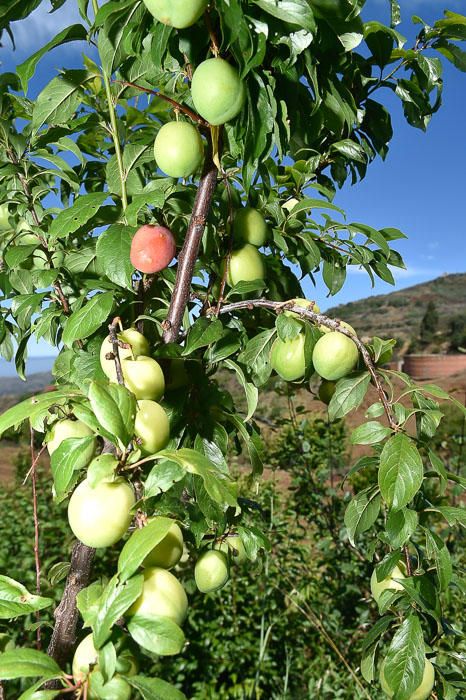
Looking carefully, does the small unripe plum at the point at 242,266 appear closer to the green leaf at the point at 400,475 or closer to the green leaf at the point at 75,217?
the green leaf at the point at 75,217

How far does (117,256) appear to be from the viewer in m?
0.70

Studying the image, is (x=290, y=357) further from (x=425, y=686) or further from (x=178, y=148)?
(x=425, y=686)

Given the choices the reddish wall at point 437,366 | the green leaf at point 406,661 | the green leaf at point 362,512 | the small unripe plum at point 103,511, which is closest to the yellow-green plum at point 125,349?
the small unripe plum at point 103,511

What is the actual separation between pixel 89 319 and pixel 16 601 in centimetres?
31

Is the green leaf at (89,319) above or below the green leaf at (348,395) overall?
above

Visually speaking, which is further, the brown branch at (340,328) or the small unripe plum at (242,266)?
the small unripe plum at (242,266)

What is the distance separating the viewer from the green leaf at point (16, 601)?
55cm

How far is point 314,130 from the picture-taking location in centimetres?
81

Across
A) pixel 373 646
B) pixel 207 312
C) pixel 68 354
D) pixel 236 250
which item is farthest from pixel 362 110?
pixel 373 646

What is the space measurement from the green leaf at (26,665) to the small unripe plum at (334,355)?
1.46 ft

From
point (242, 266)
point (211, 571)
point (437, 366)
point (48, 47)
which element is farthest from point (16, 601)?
point (437, 366)

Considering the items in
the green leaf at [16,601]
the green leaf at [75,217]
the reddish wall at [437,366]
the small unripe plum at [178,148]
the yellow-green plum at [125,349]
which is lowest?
the reddish wall at [437,366]

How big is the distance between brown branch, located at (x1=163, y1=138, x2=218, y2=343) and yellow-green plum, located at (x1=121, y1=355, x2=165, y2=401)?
10 cm

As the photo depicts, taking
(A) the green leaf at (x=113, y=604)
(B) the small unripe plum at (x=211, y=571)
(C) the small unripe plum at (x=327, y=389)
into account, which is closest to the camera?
(A) the green leaf at (x=113, y=604)
